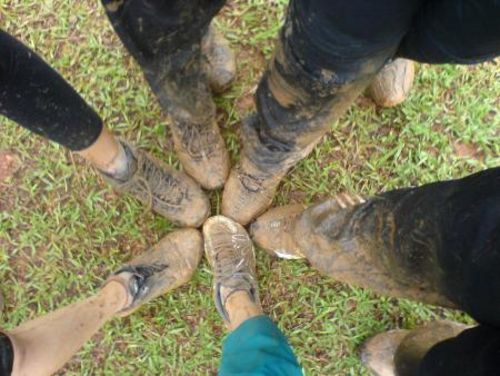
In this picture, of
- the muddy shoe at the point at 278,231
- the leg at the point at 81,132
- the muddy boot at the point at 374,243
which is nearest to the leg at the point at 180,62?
the leg at the point at 81,132

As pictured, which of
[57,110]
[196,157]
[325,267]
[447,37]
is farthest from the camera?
[196,157]

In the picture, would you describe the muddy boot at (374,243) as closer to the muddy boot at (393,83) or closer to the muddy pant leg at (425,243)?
the muddy pant leg at (425,243)

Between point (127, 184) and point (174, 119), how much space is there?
0.21 m

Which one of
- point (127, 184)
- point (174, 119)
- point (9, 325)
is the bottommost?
point (9, 325)

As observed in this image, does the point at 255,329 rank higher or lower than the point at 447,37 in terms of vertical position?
lower

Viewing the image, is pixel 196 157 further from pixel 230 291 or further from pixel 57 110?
pixel 57 110

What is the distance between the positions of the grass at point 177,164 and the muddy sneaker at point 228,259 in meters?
0.10

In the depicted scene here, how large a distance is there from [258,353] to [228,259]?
0.55 meters

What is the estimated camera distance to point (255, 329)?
1062 mm

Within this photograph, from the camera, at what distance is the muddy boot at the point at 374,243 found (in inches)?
36.2

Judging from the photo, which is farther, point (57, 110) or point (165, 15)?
point (57, 110)

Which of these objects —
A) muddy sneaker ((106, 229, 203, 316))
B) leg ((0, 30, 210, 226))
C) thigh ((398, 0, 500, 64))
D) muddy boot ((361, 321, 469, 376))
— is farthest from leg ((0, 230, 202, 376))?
thigh ((398, 0, 500, 64))

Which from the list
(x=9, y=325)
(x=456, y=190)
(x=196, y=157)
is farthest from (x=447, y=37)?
(x=9, y=325)

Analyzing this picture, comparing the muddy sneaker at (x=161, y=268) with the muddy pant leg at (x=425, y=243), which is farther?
the muddy sneaker at (x=161, y=268)
